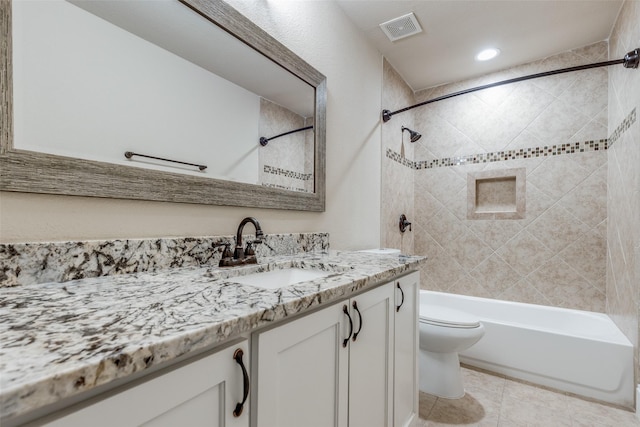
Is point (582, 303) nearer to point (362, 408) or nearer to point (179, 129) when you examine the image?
point (362, 408)

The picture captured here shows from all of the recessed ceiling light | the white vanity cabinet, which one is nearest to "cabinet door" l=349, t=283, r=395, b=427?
the white vanity cabinet

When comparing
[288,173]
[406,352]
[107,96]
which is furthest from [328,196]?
[107,96]

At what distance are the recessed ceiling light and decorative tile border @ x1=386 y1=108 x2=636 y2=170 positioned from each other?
0.80 m

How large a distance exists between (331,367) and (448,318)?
1.24m

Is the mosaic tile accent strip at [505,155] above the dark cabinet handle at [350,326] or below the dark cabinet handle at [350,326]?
above

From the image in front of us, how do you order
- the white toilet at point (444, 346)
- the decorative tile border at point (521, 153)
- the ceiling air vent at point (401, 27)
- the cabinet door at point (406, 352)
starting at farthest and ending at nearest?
the decorative tile border at point (521, 153) → the ceiling air vent at point (401, 27) → the white toilet at point (444, 346) → the cabinet door at point (406, 352)

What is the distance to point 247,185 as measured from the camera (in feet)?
4.23

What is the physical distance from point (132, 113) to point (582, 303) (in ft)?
10.3

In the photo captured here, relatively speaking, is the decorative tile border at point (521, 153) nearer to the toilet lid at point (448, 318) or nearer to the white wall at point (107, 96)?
the toilet lid at point (448, 318)

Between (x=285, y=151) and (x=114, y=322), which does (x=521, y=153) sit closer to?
(x=285, y=151)

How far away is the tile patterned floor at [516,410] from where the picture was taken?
5.17 ft

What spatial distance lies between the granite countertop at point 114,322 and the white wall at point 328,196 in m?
0.17

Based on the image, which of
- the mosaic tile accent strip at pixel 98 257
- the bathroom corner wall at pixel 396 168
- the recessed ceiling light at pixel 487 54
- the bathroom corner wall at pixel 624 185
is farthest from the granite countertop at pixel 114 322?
the recessed ceiling light at pixel 487 54

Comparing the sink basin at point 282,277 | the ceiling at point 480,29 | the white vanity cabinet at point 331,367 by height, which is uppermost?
the ceiling at point 480,29
